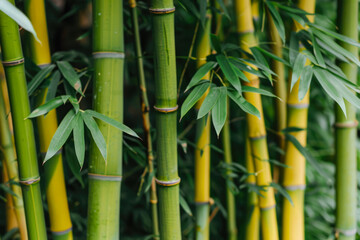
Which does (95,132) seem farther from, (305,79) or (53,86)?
(305,79)

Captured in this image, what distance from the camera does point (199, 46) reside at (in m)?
0.82

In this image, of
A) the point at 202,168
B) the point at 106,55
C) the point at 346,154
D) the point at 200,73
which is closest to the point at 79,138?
the point at 106,55

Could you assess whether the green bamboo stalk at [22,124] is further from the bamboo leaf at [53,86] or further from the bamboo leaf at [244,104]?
the bamboo leaf at [244,104]

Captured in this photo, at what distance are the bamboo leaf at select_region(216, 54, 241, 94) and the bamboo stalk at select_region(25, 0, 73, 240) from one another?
1.22 feet

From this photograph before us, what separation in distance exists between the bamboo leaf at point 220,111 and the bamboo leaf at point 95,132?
0.20 m

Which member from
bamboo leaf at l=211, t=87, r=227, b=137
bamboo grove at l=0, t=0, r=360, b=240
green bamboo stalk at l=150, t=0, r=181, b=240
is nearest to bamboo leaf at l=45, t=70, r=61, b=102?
bamboo grove at l=0, t=0, r=360, b=240

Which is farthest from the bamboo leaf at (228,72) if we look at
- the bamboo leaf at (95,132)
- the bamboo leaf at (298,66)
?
the bamboo leaf at (95,132)

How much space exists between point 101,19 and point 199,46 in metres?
0.27

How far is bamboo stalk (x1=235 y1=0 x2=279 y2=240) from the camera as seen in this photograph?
0.83m

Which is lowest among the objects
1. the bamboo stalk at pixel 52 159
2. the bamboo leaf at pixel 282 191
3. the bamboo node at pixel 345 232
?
the bamboo node at pixel 345 232

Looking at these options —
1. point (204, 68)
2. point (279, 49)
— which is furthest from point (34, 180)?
point (279, 49)

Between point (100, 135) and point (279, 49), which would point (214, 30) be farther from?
point (100, 135)

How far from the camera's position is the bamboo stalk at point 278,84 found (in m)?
0.90

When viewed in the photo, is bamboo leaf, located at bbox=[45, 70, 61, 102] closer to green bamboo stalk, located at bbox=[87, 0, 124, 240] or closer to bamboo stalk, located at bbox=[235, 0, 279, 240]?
green bamboo stalk, located at bbox=[87, 0, 124, 240]
